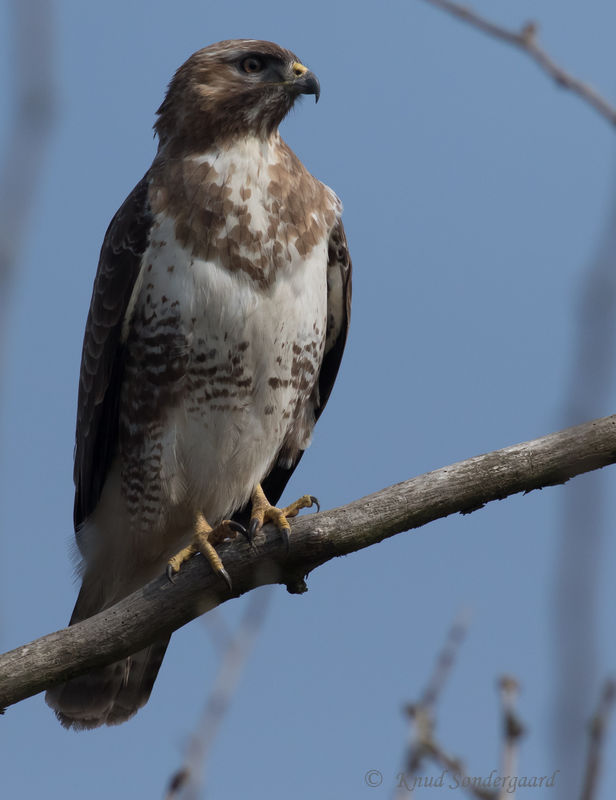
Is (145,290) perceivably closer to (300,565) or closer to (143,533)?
(143,533)

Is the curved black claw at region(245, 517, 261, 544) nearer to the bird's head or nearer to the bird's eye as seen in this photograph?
the bird's head

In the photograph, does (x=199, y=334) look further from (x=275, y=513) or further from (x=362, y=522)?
(x=362, y=522)

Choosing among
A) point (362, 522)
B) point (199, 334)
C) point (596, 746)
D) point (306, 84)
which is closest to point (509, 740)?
point (596, 746)

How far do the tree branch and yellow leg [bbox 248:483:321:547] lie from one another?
0.23m

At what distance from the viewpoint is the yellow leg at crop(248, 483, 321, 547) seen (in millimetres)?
4613

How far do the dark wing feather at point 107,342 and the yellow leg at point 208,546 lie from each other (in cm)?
78

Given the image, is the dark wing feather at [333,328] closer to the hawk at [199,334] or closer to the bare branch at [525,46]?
the hawk at [199,334]

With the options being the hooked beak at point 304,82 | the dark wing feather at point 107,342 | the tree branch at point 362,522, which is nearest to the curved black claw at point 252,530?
the tree branch at point 362,522

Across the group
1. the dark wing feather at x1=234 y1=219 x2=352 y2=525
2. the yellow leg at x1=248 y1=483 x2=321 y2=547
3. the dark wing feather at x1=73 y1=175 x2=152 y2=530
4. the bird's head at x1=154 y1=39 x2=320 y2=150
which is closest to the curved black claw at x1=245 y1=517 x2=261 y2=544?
the yellow leg at x1=248 y1=483 x2=321 y2=547

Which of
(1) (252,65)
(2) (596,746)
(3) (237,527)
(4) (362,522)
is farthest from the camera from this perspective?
(1) (252,65)

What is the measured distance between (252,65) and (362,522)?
2634 millimetres

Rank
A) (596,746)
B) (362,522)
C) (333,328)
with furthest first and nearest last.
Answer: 1. (333,328)
2. (362,522)
3. (596,746)

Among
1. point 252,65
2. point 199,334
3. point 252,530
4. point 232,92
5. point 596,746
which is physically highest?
point 252,65

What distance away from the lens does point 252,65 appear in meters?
5.54
